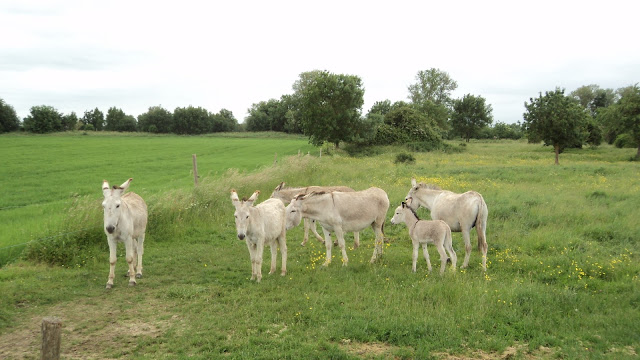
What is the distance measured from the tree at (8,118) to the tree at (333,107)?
2431 inches

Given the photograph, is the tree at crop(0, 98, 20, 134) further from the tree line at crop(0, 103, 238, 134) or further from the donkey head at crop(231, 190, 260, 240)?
the donkey head at crop(231, 190, 260, 240)

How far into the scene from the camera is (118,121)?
104m

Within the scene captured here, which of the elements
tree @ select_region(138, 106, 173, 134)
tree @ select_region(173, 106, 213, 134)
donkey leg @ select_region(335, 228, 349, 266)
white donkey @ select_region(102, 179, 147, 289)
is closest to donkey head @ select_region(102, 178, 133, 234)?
white donkey @ select_region(102, 179, 147, 289)

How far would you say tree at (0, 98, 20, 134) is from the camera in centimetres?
7312

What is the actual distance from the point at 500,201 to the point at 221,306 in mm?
12360

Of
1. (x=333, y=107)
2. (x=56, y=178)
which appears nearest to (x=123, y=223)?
(x=56, y=178)

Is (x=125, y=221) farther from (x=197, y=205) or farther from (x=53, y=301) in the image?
(x=197, y=205)

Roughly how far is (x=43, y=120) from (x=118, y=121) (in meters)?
25.3

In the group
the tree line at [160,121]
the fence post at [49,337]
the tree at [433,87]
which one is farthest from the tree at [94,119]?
the fence post at [49,337]

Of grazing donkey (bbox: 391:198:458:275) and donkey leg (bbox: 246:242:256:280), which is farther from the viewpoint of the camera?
grazing donkey (bbox: 391:198:458:275)

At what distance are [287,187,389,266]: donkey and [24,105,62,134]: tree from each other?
8347 cm

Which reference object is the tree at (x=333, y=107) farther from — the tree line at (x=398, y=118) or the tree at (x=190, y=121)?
the tree at (x=190, y=121)

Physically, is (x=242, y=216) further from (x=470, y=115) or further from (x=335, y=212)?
(x=470, y=115)

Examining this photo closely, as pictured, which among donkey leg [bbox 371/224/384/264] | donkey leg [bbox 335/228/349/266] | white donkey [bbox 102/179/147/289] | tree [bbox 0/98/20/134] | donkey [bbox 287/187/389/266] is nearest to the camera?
white donkey [bbox 102/179/147/289]
